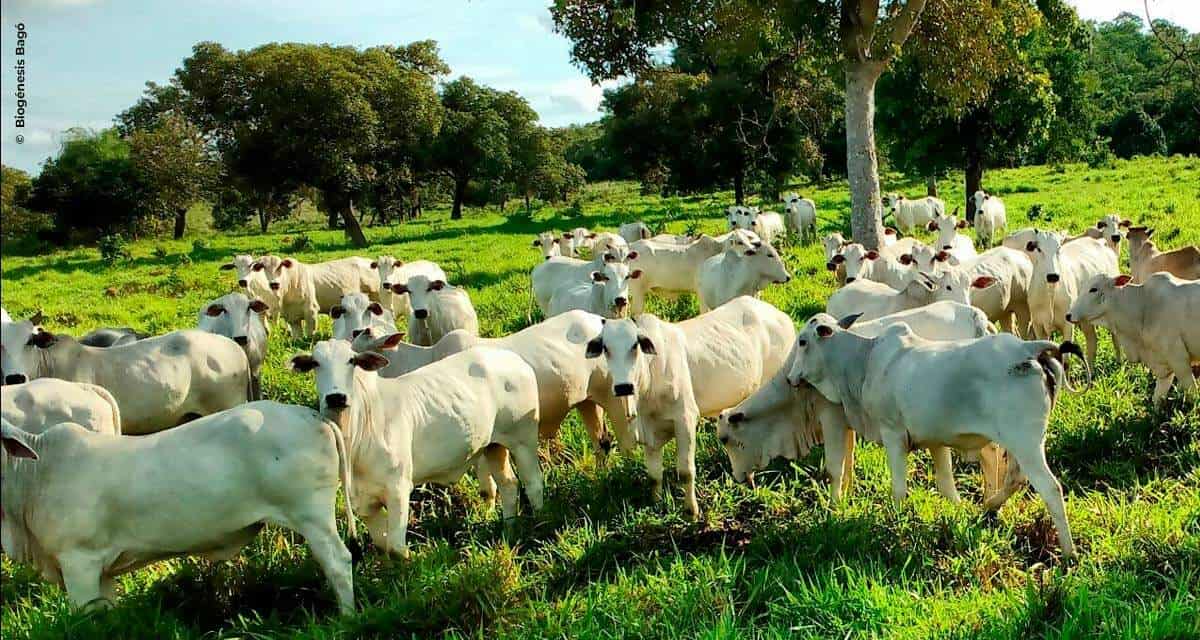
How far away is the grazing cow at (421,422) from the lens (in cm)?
605

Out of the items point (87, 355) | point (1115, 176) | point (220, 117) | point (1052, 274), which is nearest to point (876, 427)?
point (1052, 274)

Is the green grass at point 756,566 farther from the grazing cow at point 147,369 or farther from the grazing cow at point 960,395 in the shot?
the grazing cow at point 147,369

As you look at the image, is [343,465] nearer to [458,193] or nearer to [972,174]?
[972,174]

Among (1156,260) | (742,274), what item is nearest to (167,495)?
(742,274)

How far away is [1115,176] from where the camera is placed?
31828mm

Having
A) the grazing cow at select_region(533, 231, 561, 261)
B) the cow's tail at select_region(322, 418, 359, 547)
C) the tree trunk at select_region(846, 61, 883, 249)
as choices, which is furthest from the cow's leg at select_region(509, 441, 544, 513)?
the grazing cow at select_region(533, 231, 561, 261)

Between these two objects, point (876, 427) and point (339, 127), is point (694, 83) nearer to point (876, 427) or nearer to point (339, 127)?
point (339, 127)

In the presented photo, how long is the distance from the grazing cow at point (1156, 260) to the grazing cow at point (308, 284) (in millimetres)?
11278

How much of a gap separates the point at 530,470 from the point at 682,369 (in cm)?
148

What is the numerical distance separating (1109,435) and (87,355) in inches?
345

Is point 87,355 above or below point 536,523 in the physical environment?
above

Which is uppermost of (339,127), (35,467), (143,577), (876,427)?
(339,127)

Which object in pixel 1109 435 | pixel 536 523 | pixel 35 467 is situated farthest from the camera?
pixel 1109 435

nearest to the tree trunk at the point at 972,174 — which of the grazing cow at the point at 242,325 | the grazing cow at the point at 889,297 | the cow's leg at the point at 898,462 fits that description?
the grazing cow at the point at 889,297
